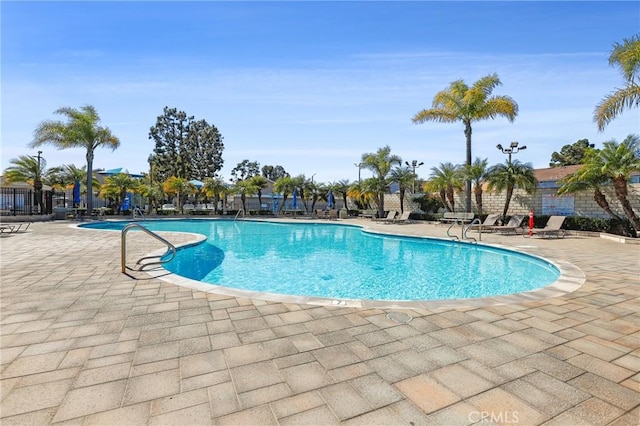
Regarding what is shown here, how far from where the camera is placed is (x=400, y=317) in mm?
3773

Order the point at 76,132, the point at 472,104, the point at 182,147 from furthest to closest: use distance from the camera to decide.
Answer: the point at 182,147 < the point at 76,132 < the point at 472,104

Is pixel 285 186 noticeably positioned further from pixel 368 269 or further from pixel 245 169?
pixel 245 169

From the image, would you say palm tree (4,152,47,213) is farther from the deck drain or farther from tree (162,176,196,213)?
the deck drain

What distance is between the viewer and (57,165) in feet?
77.7

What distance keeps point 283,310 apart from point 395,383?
6.13 ft

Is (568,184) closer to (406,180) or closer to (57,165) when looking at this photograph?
(406,180)

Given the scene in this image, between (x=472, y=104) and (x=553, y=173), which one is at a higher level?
(x=472, y=104)

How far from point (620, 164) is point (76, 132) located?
27.8 metres

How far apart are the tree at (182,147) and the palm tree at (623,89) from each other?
42337mm

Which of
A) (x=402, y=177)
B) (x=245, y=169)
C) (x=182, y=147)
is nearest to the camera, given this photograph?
(x=402, y=177)

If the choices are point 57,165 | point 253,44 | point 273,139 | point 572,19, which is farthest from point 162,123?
point 572,19

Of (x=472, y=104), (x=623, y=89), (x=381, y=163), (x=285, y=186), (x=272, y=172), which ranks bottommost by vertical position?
(x=285, y=186)

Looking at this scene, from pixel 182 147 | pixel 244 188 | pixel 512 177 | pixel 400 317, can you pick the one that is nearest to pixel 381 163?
pixel 512 177

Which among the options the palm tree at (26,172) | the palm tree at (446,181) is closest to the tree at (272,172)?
the palm tree at (26,172)
